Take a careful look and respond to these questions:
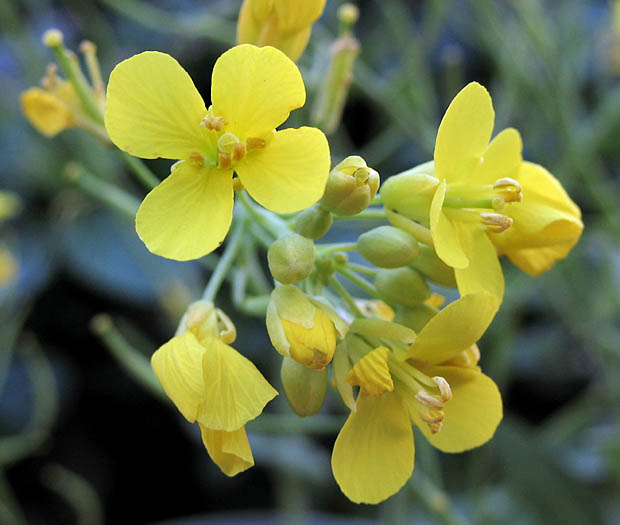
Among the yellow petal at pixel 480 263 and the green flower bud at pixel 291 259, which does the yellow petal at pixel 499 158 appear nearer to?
the yellow petal at pixel 480 263

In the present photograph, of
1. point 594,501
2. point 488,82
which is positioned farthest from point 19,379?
point 488,82

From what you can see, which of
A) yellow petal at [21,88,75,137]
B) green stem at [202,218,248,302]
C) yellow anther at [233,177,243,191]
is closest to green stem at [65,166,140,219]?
yellow petal at [21,88,75,137]

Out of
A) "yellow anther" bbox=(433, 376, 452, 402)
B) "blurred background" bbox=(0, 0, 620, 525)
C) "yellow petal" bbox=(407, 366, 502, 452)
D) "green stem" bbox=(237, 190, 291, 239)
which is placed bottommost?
"blurred background" bbox=(0, 0, 620, 525)

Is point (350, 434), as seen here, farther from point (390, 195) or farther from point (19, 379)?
point (19, 379)

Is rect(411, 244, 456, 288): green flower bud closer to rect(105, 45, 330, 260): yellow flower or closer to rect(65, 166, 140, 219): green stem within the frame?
rect(105, 45, 330, 260): yellow flower

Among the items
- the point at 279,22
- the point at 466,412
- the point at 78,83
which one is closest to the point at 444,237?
the point at 466,412

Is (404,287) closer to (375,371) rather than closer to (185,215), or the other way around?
(375,371)
